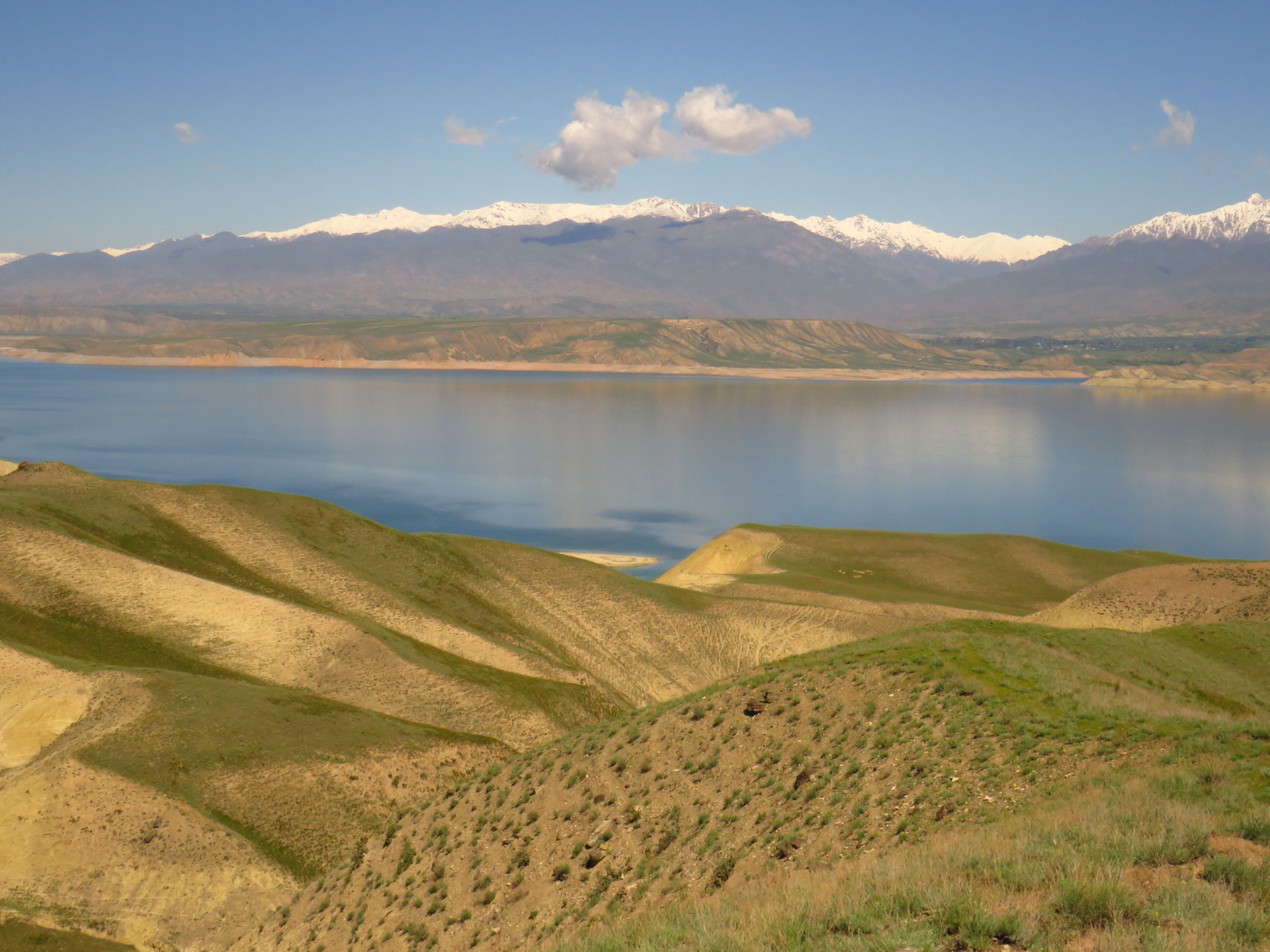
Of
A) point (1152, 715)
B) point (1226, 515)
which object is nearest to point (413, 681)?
point (1152, 715)

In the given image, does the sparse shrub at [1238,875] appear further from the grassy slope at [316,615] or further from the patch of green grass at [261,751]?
the grassy slope at [316,615]

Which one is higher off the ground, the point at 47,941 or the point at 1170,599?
the point at 1170,599

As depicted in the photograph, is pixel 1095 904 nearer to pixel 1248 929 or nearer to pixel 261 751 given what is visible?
pixel 1248 929

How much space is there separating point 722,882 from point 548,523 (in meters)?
68.7

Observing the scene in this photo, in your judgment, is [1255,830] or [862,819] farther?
[862,819]

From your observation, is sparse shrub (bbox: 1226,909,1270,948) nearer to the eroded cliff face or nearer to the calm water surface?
the eroded cliff face

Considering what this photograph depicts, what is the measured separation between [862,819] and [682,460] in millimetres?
102162

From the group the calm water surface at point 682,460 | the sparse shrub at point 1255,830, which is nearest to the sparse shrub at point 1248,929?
the sparse shrub at point 1255,830

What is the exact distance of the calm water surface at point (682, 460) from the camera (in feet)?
278

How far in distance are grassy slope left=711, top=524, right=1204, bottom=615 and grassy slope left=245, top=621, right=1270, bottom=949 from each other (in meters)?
28.2

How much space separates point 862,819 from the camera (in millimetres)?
14117

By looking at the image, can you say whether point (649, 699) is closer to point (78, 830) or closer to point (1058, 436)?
point (78, 830)

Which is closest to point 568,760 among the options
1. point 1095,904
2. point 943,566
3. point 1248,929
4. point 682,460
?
point 1095,904

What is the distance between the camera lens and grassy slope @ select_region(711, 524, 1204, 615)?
52.5 metres
